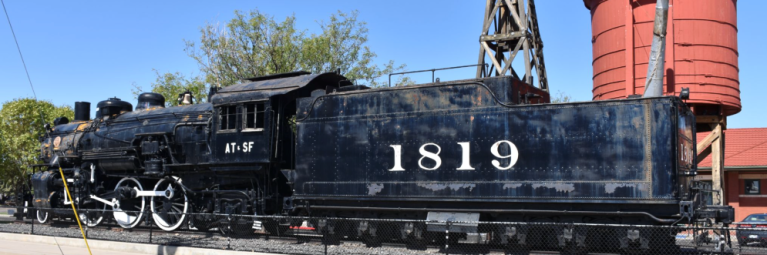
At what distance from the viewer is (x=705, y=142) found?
17891mm

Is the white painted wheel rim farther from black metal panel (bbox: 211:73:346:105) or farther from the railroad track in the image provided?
black metal panel (bbox: 211:73:346:105)

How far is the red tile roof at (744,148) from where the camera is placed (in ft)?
80.9

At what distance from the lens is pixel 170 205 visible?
46.8ft

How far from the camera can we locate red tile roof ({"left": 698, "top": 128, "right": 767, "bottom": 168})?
24672 mm

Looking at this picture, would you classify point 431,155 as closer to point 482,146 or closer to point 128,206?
point 482,146

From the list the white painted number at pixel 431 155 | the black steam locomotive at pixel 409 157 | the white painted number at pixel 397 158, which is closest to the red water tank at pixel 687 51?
the black steam locomotive at pixel 409 157

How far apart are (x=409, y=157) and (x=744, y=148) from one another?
2080 centimetres

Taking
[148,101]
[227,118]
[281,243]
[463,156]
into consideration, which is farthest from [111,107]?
[463,156]

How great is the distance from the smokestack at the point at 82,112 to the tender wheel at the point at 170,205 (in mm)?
5240

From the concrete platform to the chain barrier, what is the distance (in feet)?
1.15

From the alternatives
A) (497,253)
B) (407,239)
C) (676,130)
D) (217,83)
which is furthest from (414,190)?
(217,83)

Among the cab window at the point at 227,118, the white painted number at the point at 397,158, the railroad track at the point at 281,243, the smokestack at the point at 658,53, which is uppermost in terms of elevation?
the smokestack at the point at 658,53

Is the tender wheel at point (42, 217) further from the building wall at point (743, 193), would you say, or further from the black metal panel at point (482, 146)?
the building wall at point (743, 193)

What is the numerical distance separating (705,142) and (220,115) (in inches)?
549
